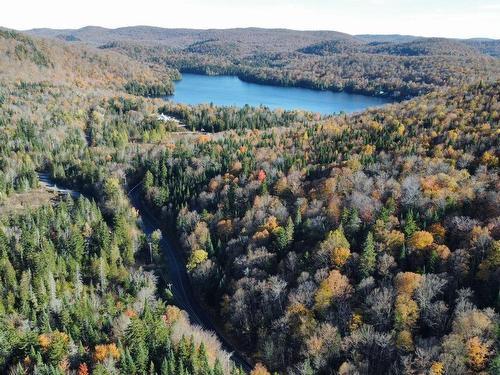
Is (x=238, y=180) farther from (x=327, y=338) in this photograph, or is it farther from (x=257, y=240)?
(x=327, y=338)

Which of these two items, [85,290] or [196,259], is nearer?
[85,290]

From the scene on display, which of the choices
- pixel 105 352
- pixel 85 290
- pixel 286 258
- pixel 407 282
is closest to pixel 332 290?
pixel 407 282

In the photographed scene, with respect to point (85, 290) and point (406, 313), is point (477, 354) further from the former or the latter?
point (85, 290)

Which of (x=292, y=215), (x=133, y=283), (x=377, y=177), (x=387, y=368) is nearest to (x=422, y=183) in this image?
(x=377, y=177)

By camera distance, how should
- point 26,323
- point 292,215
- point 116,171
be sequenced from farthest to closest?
point 116,171 < point 292,215 < point 26,323

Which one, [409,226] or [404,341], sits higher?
[409,226]

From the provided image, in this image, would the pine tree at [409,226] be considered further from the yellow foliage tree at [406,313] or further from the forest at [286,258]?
the yellow foliage tree at [406,313]

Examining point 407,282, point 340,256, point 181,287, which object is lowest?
point 181,287
